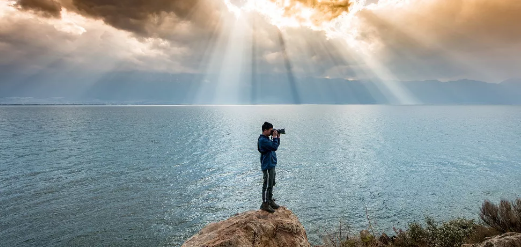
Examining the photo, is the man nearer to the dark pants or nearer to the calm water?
the dark pants

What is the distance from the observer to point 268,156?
10852 mm

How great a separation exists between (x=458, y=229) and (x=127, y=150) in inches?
1979

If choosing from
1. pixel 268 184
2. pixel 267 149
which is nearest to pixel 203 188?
pixel 268 184

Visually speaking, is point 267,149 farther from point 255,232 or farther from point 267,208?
point 255,232

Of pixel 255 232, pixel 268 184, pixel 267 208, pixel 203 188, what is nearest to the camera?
pixel 255 232

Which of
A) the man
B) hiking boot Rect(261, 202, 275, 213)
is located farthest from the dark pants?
hiking boot Rect(261, 202, 275, 213)

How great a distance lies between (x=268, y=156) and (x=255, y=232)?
318 cm

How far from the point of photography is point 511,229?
1406 cm

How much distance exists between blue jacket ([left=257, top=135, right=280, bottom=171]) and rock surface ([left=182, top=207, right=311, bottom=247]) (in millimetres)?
2055

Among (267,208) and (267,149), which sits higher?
(267,149)

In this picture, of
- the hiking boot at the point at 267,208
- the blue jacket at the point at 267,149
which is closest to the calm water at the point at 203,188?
the hiking boot at the point at 267,208

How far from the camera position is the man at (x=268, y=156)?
1055cm

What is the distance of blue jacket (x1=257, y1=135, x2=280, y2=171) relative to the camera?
10.5m

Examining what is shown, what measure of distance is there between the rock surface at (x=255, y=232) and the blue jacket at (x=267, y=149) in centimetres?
205
